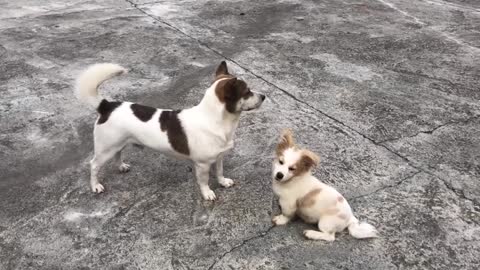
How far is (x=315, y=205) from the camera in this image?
2.89 metres

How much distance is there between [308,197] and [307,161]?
248 mm

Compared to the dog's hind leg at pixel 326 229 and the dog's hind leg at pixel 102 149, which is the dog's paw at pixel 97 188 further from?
the dog's hind leg at pixel 326 229

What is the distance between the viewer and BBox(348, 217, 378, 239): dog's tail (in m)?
2.91

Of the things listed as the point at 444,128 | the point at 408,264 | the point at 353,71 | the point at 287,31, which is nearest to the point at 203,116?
the point at 408,264

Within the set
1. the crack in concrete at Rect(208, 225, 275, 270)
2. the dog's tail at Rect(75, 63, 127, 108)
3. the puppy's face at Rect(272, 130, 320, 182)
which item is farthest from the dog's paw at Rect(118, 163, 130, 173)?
the puppy's face at Rect(272, 130, 320, 182)

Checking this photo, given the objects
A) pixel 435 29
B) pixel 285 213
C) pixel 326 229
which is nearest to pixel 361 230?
pixel 326 229

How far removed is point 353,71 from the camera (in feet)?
17.7

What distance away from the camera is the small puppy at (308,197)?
284 centimetres

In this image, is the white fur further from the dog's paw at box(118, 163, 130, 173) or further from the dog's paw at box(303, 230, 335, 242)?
the dog's paw at box(118, 163, 130, 173)

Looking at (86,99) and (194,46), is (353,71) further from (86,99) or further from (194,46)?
(86,99)

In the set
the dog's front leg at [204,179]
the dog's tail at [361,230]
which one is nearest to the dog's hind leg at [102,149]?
the dog's front leg at [204,179]

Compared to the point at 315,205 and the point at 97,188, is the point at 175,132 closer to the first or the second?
the point at 97,188

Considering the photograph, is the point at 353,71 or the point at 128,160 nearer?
the point at 128,160

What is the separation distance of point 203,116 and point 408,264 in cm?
159
